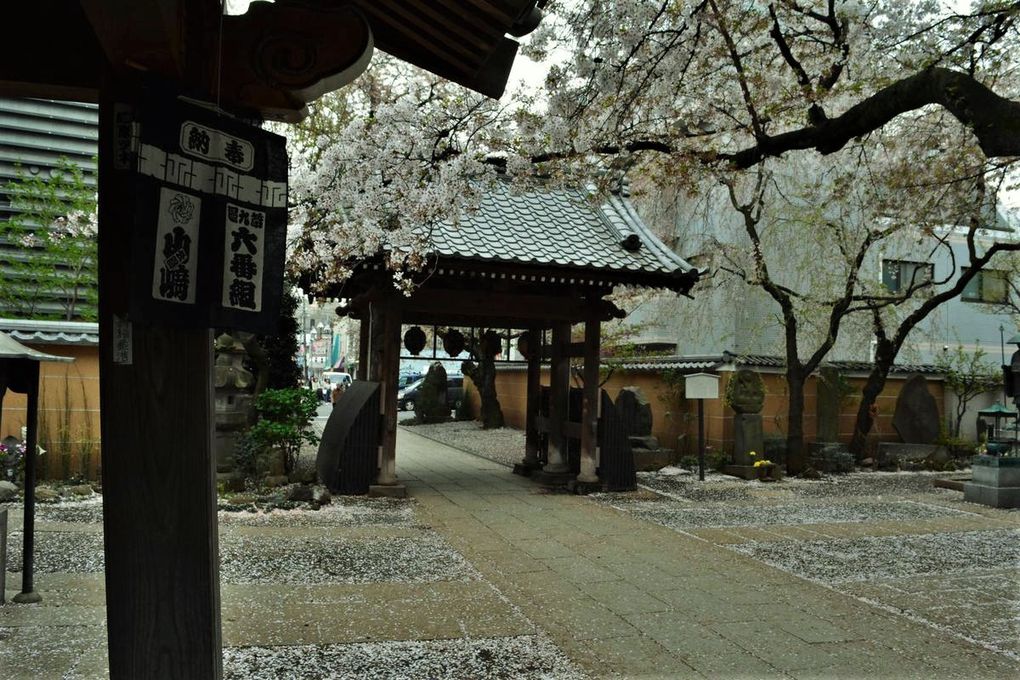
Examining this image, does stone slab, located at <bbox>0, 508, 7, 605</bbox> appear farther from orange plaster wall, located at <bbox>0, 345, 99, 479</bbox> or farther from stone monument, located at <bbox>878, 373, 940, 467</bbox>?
stone monument, located at <bbox>878, 373, 940, 467</bbox>

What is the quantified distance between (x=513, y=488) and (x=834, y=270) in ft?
30.7

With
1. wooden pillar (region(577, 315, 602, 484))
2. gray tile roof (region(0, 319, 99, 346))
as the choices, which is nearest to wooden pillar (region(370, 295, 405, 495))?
wooden pillar (region(577, 315, 602, 484))

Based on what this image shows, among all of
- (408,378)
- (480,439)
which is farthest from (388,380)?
(408,378)

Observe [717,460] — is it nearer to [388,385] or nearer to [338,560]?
[388,385]

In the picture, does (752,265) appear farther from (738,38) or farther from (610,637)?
(610,637)

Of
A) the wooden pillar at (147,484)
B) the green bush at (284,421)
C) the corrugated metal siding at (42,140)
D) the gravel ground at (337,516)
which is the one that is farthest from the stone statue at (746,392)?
the corrugated metal siding at (42,140)

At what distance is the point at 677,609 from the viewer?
539 cm

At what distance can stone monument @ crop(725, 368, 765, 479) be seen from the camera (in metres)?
13.1

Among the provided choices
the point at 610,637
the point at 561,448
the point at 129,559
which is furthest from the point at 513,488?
the point at 129,559

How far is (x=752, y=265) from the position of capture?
1390 centimetres

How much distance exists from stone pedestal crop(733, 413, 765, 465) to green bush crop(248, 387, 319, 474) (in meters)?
7.33

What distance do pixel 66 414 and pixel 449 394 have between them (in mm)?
17786

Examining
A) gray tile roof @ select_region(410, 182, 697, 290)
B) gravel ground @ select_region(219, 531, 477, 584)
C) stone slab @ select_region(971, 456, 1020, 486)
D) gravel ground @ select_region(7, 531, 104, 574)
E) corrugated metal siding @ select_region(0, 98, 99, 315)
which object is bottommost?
gravel ground @ select_region(219, 531, 477, 584)

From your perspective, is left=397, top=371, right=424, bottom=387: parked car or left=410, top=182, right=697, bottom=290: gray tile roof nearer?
left=410, top=182, right=697, bottom=290: gray tile roof
